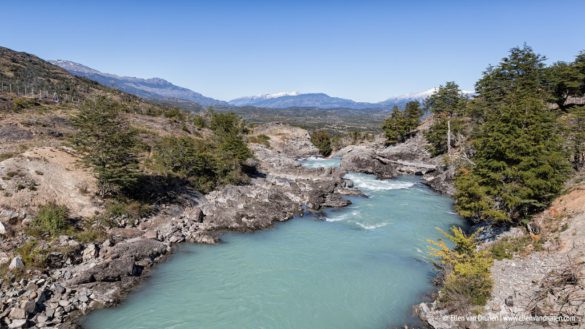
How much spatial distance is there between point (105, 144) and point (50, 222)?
6.86m

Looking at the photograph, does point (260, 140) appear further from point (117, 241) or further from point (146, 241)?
point (117, 241)

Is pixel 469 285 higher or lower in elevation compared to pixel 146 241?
higher

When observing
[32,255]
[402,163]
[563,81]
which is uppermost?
[563,81]

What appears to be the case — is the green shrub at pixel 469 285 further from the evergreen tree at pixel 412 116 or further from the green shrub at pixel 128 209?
the evergreen tree at pixel 412 116

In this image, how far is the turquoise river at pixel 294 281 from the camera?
14656 mm

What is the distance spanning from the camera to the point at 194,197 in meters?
30.2

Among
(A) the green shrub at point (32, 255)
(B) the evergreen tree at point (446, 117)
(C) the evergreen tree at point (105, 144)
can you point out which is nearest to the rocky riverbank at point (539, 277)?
(A) the green shrub at point (32, 255)

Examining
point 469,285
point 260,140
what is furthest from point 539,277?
point 260,140

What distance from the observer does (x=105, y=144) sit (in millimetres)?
23984

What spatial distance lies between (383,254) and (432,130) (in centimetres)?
4315

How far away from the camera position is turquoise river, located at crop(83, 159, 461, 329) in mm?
14656

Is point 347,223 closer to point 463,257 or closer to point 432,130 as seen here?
point 463,257

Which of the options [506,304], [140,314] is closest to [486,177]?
[506,304]

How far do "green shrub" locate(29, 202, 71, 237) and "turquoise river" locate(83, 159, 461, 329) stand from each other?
7436 millimetres
